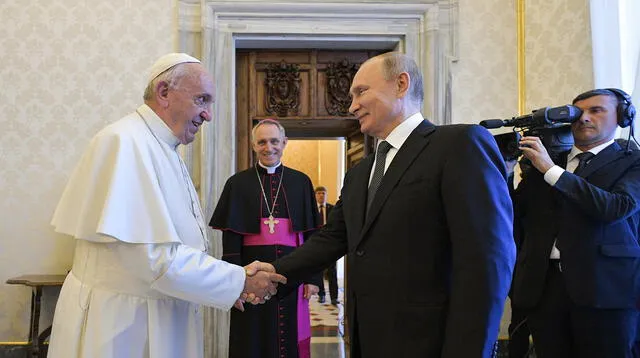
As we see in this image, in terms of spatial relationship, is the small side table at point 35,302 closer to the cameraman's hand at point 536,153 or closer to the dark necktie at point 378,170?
the dark necktie at point 378,170

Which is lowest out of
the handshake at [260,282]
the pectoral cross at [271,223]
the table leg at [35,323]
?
the table leg at [35,323]

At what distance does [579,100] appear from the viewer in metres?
2.94

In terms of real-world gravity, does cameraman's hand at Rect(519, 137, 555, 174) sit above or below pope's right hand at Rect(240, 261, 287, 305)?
above

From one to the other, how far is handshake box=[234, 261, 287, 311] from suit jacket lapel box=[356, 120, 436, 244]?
65 cm

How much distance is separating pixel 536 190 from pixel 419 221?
1.50 metres

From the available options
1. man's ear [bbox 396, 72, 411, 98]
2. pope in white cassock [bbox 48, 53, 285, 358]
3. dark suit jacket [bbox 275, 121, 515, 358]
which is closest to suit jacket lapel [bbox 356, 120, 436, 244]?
dark suit jacket [bbox 275, 121, 515, 358]

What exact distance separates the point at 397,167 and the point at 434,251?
0.29 m

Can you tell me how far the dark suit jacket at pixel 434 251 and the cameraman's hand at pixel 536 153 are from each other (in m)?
1.14

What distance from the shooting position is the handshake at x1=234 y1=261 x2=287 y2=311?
2.35 metres

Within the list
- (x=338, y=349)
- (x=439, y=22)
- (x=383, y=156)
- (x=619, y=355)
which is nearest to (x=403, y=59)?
(x=383, y=156)

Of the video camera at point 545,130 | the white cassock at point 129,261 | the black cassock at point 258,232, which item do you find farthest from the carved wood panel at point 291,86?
the white cassock at point 129,261

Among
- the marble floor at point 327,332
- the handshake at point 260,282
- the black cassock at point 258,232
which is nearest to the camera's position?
the handshake at point 260,282

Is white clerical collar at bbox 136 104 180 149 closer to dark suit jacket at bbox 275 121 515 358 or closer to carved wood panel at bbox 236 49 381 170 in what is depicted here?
dark suit jacket at bbox 275 121 515 358

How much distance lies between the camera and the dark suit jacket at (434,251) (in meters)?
1.61
